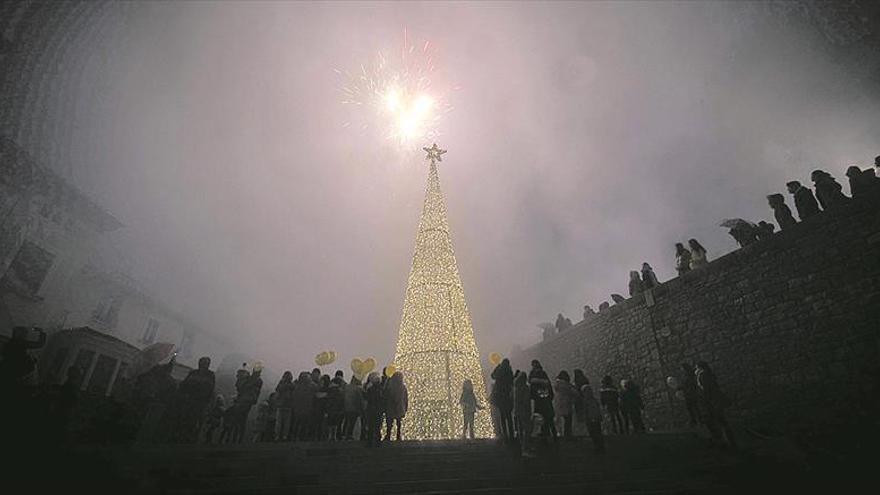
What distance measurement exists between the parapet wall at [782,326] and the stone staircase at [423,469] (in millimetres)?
3587

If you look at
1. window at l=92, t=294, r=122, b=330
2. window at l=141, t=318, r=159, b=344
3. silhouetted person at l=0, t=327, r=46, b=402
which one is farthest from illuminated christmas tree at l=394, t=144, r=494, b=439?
window at l=141, t=318, r=159, b=344

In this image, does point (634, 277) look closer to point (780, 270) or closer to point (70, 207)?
point (780, 270)

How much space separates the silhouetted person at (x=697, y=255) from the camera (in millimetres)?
12031

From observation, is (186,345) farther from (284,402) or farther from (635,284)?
(635,284)

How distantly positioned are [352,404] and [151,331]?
26.0 m

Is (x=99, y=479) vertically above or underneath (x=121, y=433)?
underneath

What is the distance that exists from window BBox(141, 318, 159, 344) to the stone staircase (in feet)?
84.8

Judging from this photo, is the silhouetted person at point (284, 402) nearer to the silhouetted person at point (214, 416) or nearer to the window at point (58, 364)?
the silhouetted person at point (214, 416)

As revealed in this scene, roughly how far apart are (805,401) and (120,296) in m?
32.2

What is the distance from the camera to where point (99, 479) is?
4.57 metres

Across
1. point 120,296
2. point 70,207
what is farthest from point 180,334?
point 70,207

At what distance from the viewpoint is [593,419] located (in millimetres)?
7730

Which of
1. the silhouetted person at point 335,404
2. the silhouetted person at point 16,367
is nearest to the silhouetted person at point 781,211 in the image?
the silhouetted person at point 335,404

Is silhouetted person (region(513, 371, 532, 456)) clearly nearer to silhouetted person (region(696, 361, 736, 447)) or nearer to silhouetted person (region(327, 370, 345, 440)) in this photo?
silhouetted person (region(696, 361, 736, 447))
